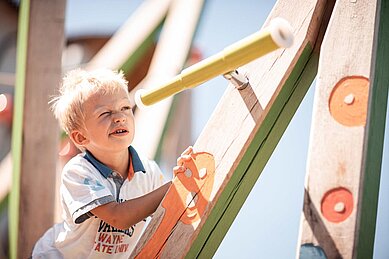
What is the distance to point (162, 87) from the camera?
3.41 ft

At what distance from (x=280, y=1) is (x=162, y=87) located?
0.25 m

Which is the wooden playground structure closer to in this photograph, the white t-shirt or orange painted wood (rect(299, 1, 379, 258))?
orange painted wood (rect(299, 1, 379, 258))

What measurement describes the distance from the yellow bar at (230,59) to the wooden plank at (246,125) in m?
0.11

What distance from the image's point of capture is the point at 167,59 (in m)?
2.28

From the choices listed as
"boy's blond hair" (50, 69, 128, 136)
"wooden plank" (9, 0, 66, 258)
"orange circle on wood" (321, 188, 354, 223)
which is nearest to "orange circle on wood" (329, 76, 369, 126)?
"orange circle on wood" (321, 188, 354, 223)

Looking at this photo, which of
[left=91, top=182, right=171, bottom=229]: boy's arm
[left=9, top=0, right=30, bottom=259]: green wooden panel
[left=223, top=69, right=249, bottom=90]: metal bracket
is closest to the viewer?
[left=223, top=69, right=249, bottom=90]: metal bracket

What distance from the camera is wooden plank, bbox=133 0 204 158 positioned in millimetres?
2152

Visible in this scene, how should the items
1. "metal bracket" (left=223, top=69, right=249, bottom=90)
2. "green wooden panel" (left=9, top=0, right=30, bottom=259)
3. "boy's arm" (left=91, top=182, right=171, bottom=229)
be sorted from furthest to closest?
"green wooden panel" (left=9, top=0, right=30, bottom=259) < "boy's arm" (left=91, top=182, right=171, bottom=229) < "metal bracket" (left=223, top=69, right=249, bottom=90)

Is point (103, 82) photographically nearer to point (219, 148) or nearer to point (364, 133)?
point (219, 148)

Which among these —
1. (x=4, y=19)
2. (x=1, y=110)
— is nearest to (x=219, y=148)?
(x=1, y=110)

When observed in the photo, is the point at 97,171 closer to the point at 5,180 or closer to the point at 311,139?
the point at 311,139

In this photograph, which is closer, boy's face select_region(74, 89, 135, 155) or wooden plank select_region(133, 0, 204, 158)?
boy's face select_region(74, 89, 135, 155)

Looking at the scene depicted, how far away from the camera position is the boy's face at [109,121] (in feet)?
4.38

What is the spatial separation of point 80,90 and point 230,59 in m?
0.53
